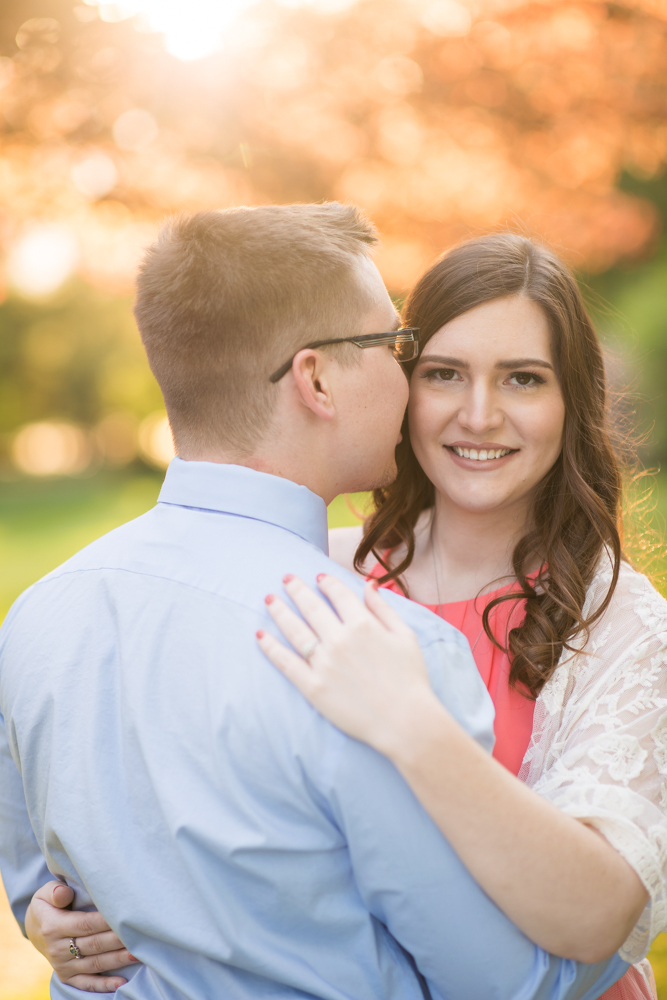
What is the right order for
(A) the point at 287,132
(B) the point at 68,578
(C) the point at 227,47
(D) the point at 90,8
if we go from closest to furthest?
1. (B) the point at 68,578
2. (D) the point at 90,8
3. (C) the point at 227,47
4. (A) the point at 287,132

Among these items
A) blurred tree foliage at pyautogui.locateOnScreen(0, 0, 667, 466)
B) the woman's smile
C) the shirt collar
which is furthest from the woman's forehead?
blurred tree foliage at pyautogui.locateOnScreen(0, 0, 667, 466)

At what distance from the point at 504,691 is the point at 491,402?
828 millimetres

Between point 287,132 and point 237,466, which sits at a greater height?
point 287,132

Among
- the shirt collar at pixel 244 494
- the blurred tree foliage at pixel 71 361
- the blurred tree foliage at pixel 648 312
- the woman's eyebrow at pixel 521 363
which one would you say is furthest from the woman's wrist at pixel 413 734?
the blurred tree foliage at pixel 71 361

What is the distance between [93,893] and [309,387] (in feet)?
3.49

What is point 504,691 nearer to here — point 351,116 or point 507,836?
point 507,836

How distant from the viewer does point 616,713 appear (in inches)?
74.0

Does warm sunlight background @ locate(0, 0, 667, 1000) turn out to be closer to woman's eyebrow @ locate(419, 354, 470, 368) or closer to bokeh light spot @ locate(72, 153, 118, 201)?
bokeh light spot @ locate(72, 153, 118, 201)

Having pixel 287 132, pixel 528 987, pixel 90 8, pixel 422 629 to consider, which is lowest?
pixel 528 987

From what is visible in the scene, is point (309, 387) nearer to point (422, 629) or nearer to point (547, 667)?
point (422, 629)

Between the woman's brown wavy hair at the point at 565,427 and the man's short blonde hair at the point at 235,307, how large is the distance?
32.0 inches

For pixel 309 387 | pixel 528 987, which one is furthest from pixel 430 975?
pixel 309 387

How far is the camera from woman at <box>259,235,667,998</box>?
1403 millimetres

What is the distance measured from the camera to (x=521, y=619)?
2.44 meters
